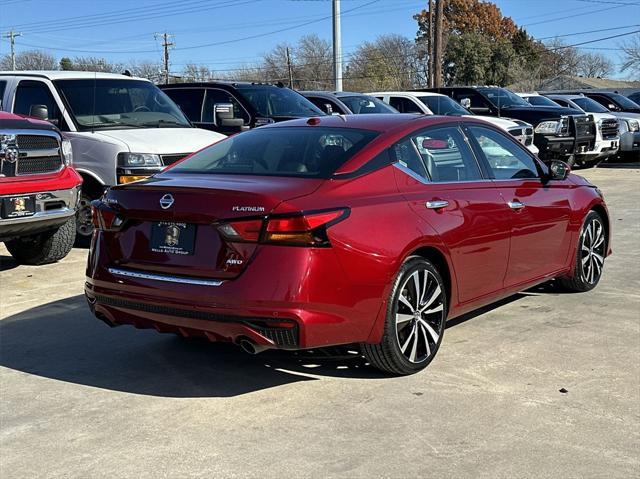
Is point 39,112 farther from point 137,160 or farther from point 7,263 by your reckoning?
point 7,263

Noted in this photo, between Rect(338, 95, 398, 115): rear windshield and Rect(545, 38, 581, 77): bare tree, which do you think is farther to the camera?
Rect(545, 38, 581, 77): bare tree

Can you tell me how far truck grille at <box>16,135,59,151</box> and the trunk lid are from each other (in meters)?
2.92

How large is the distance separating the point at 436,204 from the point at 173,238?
5.41 ft

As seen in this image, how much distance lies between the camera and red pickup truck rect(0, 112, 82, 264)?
23.4 feet

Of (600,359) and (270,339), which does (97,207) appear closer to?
(270,339)

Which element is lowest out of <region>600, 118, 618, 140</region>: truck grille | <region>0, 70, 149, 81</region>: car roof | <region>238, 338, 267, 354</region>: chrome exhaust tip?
<region>238, 338, 267, 354</region>: chrome exhaust tip

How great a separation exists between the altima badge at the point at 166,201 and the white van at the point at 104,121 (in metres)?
4.28

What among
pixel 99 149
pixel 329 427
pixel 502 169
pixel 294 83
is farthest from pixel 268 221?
pixel 294 83

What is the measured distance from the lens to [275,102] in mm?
12797

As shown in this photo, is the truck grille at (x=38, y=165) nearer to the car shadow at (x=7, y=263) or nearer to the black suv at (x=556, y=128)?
the car shadow at (x=7, y=263)

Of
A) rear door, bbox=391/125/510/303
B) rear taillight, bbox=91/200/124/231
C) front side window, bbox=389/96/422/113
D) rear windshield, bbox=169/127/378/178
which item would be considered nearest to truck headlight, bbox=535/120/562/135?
front side window, bbox=389/96/422/113

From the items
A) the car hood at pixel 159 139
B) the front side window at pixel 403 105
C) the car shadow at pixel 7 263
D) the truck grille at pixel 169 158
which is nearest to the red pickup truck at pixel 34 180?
the car shadow at pixel 7 263

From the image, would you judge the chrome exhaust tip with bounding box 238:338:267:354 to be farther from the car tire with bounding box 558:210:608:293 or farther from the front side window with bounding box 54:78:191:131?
the front side window with bounding box 54:78:191:131

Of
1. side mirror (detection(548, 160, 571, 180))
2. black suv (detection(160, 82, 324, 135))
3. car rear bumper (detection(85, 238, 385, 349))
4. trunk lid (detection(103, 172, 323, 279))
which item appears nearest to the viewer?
car rear bumper (detection(85, 238, 385, 349))
